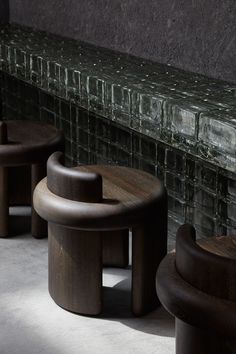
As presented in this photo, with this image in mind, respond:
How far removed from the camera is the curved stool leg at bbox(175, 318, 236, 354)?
2021 mm

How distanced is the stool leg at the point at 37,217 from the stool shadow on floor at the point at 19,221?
95 millimetres

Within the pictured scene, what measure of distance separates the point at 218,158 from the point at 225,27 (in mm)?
910

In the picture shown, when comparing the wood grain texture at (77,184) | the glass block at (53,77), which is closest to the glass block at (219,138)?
the wood grain texture at (77,184)

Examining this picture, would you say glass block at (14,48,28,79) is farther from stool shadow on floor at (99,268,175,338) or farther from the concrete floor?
stool shadow on floor at (99,268,175,338)

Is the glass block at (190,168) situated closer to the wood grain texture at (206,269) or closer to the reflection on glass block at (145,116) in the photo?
the reflection on glass block at (145,116)

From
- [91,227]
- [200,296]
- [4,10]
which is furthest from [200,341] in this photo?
[4,10]

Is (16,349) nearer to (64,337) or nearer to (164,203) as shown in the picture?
(64,337)

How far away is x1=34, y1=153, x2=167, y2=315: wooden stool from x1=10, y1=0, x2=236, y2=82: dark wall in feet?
2.67

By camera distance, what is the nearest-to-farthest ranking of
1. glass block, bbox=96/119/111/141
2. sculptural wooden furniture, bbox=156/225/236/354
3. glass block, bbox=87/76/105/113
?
sculptural wooden furniture, bbox=156/225/236/354 < glass block, bbox=87/76/105/113 < glass block, bbox=96/119/111/141

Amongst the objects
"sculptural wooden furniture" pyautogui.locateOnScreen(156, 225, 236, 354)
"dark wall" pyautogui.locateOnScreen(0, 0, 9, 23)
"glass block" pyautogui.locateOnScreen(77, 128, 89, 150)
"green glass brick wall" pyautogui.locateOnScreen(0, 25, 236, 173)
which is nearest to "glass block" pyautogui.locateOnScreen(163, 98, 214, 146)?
"green glass brick wall" pyautogui.locateOnScreen(0, 25, 236, 173)

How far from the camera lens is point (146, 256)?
8.94ft

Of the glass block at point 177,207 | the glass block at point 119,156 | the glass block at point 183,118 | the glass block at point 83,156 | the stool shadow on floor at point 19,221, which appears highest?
the glass block at point 183,118

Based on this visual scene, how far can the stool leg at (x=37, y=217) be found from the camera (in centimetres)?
341

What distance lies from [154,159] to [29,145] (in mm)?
508
